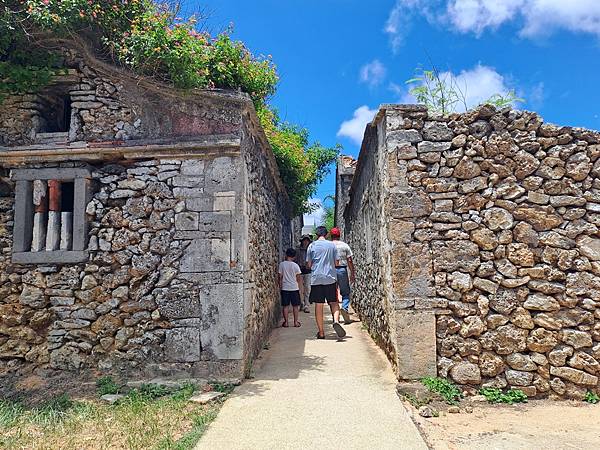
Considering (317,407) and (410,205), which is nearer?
(317,407)

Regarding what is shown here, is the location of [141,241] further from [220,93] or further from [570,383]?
[570,383]

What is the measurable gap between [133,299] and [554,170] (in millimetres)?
4883

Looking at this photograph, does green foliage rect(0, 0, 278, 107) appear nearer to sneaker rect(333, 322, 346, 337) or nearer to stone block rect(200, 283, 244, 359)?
stone block rect(200, 283, 244, 359)

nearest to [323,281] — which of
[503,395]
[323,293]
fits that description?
[323,293]

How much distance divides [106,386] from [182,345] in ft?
2.92

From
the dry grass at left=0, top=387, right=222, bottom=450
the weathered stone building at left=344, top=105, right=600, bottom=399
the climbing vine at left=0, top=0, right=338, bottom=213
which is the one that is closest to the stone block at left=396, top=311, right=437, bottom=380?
the weathered stone building at left=344, top=105, right=600, bottom=399

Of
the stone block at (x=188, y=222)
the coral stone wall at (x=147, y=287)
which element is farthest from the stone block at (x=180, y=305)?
the stone block at (x=188, y=222)

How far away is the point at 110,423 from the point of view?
3525mm

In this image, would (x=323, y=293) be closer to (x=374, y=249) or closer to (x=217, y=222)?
(x=374, y=249)

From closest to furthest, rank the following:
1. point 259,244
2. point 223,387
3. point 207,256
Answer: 1. point 223,387
2. point 207,256
3. point 259,244

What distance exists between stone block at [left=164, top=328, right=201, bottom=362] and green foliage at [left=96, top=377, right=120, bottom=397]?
59cm

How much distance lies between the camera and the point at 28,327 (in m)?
4.66

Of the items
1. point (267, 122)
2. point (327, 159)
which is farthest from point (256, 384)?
point (327, 159)

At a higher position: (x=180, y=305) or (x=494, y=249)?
(x=494, y=249)
